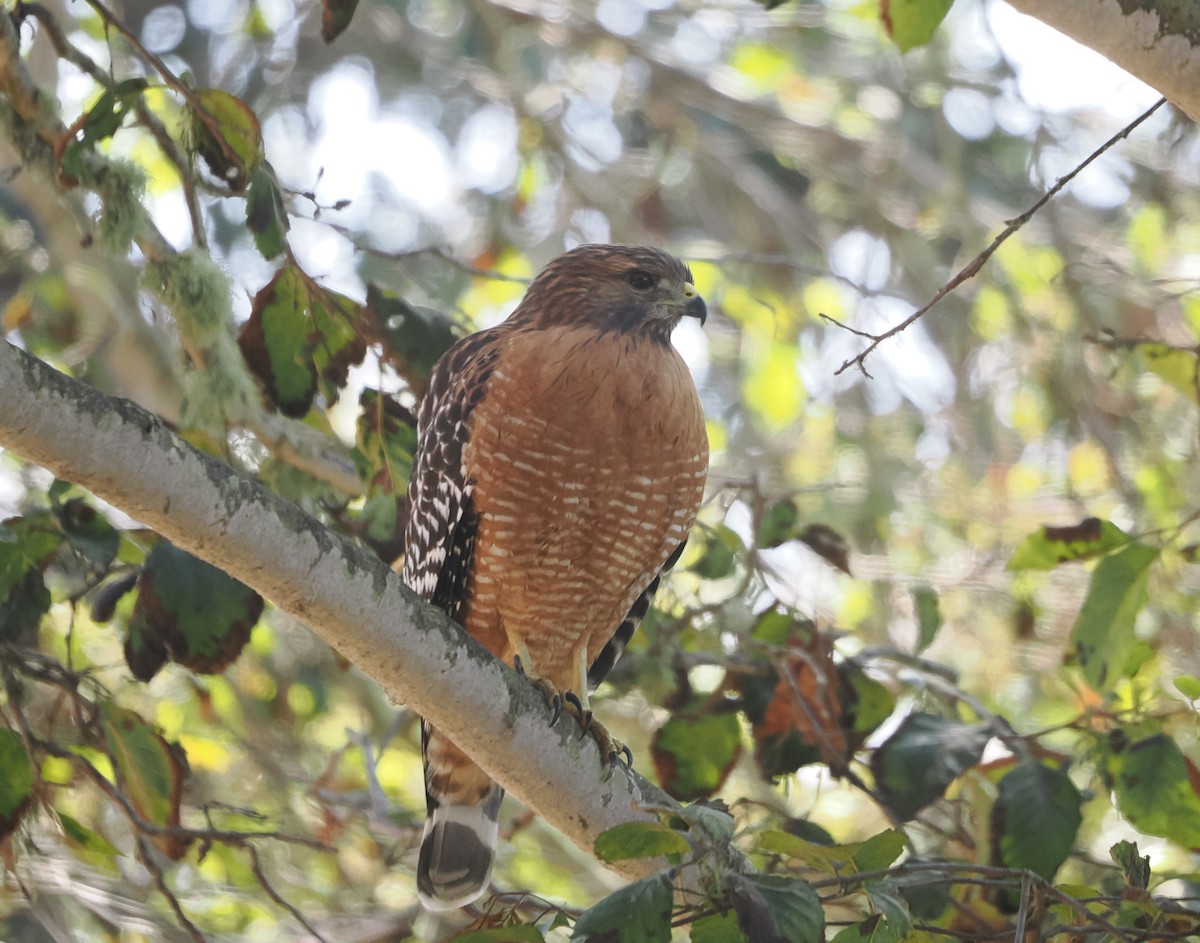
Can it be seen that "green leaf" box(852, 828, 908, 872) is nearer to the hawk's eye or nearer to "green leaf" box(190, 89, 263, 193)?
"green leaf" box(190, 89, 263, 193)

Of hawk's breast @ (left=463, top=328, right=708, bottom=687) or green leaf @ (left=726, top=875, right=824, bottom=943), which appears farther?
hawk's breast @ (left=463, top=328, right=708, bottom=687)

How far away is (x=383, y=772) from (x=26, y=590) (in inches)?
169

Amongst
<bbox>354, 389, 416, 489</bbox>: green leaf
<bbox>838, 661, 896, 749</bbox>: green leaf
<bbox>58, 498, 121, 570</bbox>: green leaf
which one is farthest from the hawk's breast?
<bbox>58, 498, 121, 570</bbox>: green leaf

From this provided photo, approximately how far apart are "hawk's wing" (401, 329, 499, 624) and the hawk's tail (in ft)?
1.80

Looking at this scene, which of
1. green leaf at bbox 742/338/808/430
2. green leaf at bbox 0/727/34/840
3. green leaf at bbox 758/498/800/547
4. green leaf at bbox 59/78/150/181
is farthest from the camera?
green leaf at bbox 742/338/808/430

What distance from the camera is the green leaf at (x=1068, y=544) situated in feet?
11.7

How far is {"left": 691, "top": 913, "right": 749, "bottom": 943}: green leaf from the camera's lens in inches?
87.9

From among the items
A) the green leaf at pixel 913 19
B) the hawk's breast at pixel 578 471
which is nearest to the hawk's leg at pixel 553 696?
the hawk's breast at pixel 578 471

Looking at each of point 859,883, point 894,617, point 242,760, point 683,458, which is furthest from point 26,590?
point 894,617

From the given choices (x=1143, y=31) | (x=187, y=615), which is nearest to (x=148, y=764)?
(x=187, y=615)

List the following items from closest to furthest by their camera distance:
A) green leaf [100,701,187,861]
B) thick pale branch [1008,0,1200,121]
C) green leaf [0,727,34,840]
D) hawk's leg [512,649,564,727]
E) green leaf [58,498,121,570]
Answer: thick pale branch [1008,0,1200,121] < green leaf [0,727,34,840] < green leaf [58,498,121,570] < green leaf [100,701,187,861] < hawk's leg [512,649,564,727]

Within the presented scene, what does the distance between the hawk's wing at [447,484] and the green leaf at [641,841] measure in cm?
186

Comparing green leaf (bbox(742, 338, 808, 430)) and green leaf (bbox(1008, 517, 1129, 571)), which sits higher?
green leaf (bbox(1008, 517, 1129, 571))

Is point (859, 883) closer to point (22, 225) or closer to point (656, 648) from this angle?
point (656, 648)
